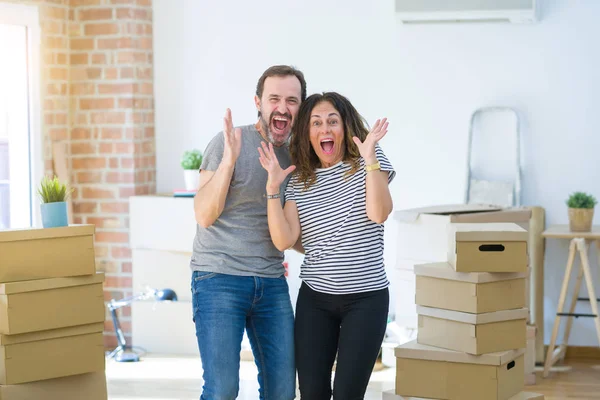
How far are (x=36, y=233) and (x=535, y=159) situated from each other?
2.91 m

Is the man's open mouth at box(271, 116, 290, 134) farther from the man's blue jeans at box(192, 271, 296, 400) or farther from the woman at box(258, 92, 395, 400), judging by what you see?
the man's blue jeans at box(192, 271, 296, 400)

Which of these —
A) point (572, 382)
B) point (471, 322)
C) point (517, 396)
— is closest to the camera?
point (471, 322)

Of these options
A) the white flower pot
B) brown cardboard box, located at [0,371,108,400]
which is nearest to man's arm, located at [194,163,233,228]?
brown cardboard box, located at [0,371,108,400]

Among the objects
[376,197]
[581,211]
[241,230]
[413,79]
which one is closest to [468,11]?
[413,79]

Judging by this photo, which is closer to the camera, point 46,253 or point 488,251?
point 488,251

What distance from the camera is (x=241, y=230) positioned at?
3.00 meters

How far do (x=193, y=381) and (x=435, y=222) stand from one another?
5.09 ft

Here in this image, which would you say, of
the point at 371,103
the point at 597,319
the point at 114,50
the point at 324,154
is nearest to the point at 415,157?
the point at 371,103

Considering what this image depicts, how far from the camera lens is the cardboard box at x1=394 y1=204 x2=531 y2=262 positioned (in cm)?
442

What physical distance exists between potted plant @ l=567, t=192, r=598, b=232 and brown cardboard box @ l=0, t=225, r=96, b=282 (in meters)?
2.60

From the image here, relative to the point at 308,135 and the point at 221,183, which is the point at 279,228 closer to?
the point at 221,183

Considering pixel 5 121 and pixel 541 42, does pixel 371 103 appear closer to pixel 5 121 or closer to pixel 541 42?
pixel 541 42

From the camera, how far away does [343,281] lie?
9.57ft

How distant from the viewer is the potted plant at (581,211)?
4793 mm
